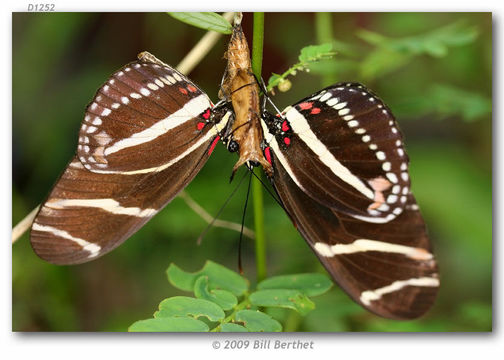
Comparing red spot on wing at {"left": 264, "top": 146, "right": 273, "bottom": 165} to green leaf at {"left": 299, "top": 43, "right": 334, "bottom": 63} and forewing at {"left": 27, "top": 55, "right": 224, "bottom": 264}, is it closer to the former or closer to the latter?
forewing at {"left": 27, "top": 55, "right": 224, "bottom": 264}

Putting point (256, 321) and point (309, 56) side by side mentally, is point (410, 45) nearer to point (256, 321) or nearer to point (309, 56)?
point (309, 56)

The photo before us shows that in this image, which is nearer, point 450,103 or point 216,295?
point 216,295

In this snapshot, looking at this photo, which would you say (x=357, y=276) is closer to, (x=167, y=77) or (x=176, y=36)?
(x=167, y=77)

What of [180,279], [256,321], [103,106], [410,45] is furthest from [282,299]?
[410,45]

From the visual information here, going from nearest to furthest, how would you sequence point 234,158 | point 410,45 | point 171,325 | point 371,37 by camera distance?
point 171,325 < point 410,45 < point 371,37 < point 234,158

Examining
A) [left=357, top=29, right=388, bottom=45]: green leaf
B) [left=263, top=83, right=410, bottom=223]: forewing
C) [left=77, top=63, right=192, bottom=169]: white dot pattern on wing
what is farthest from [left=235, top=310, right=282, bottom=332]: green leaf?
[left=357, top=29, right=388, bottom=45]: green leaf
